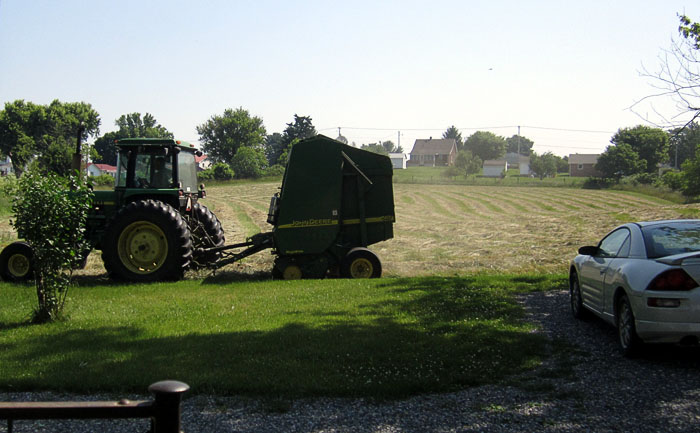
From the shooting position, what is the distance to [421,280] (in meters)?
13.1

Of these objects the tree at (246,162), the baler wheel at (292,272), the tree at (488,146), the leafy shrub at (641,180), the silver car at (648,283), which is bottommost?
the baler wheel at (292,272)

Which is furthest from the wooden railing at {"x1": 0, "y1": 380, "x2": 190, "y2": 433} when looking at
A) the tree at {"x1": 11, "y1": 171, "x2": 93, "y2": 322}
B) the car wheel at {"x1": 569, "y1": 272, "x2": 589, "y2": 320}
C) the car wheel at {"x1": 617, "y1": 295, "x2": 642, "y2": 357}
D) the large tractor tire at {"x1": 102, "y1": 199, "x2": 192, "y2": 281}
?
the large tractor tire at {"x1": 102, "y1": 199, "x2": 192, "y2": 281}

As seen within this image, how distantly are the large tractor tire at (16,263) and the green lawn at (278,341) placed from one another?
240cm

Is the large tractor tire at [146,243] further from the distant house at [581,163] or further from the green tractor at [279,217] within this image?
the distant house at [581,163]

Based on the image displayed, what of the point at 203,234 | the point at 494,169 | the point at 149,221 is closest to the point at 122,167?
the point at 149,221

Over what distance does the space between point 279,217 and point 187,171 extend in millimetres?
2872

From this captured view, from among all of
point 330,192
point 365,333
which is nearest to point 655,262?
point 365,333

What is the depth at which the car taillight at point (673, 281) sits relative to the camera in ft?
21.0

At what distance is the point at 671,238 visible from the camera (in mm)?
7363

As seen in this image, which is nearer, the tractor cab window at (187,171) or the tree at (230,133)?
the tractor cab window at (187,171)

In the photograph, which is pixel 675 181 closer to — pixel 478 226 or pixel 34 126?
pixel 478 226

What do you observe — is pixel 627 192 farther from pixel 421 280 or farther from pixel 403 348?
pixel 403 348

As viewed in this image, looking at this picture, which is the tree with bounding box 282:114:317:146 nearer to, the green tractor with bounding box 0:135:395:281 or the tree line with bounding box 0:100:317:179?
the tree line with bounding box 0:100:317:179

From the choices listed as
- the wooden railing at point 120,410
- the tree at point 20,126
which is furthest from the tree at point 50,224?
the tree at point 20,126
